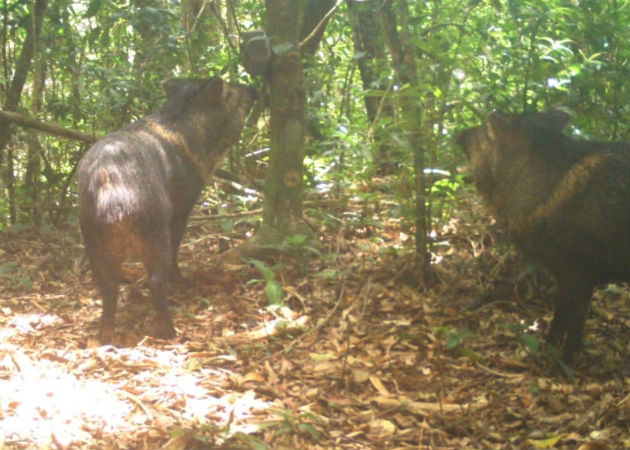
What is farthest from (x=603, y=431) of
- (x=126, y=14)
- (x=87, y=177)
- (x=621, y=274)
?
(x=126, y=14)

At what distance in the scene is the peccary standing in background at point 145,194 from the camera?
4.53m

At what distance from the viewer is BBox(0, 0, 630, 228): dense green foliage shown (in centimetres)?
474

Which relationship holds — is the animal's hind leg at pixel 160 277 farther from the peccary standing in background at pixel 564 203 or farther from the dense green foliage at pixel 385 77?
the peccary standing in background at pixel 564 203

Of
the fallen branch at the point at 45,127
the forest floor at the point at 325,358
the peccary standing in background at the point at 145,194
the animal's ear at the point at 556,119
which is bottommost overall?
the forest floor at the point at 325,358

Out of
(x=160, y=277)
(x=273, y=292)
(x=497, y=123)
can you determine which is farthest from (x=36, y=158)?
(x=497, y=123)

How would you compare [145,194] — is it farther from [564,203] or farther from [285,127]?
[564,203]

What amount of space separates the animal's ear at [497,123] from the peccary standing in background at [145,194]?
7.09 feet

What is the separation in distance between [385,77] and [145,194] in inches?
81.8

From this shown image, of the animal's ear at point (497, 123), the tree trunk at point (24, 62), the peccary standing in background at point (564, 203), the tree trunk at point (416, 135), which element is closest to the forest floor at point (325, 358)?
the tree trunk at point (416, 135)

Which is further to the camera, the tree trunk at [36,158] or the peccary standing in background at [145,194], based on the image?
the tree trunk at [36,158]

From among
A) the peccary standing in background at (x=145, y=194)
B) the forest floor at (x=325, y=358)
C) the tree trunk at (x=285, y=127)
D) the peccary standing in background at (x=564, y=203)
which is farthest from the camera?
the tree trunk at (x=285, y=127)

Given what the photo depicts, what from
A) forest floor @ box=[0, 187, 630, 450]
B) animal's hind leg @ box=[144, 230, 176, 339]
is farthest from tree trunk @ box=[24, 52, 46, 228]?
animal's hind leg @ box=[144, 230, 176, 339]

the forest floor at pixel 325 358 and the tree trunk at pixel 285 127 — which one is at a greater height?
the tree trunk at pixel 285 127

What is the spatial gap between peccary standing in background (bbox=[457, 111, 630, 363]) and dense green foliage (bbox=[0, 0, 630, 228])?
15.8 inches
